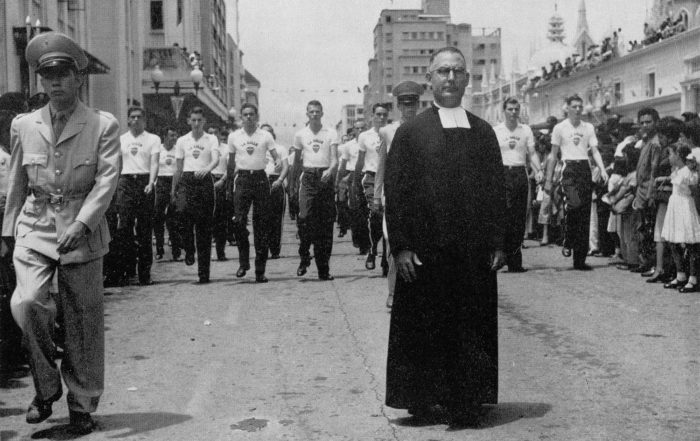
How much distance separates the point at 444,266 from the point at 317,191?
6774 millimetres

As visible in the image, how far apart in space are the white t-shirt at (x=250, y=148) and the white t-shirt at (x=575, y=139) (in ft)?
12.0

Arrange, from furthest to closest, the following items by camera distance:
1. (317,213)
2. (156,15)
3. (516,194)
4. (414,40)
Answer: (414,40) → (156,15) → (516,194) → (317,213)

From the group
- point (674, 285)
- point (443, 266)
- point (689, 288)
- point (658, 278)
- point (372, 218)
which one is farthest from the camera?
point (372, 218)

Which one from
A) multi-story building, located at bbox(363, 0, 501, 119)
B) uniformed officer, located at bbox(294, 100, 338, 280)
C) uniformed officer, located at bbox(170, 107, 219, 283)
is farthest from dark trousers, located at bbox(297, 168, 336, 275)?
multi-story building, located at bbox(363, 0, 501, 119)

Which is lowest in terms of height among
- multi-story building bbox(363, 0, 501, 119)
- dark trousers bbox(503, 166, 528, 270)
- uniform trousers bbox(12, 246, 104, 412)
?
uniform trousers bbox(12, 246, 104, 412)

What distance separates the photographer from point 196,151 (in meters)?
12.9

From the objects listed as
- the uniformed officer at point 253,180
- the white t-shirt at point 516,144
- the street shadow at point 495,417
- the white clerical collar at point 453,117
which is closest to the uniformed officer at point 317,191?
the uniformed officer at point 253,180

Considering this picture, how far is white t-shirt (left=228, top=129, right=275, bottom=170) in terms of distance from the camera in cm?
1194

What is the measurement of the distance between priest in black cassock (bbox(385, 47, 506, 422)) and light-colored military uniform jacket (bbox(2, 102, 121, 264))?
152cm

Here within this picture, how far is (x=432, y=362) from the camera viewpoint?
5.54 meters

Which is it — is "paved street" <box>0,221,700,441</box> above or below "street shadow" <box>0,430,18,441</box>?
above

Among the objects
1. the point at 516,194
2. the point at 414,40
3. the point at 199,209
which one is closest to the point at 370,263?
the point at 516,194

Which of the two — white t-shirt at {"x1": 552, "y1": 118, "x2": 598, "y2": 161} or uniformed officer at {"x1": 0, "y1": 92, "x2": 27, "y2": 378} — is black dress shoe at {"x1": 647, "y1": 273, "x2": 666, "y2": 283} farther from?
uniformed officer at {"x1": 0, "y1": 92, "x2": 27, "y2": 378}

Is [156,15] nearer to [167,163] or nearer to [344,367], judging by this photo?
[167,163]
